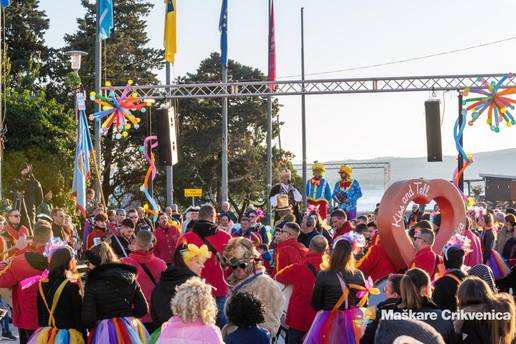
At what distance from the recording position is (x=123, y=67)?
45094 millimetres

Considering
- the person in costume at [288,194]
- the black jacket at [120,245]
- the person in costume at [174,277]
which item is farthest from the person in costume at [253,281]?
the person in costume at [288,194]

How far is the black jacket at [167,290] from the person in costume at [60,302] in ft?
2.27

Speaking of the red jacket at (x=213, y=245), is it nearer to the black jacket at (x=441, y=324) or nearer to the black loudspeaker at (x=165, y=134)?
the black jacket at (x=441, y=324)

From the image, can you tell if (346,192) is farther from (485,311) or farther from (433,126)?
(485,311)

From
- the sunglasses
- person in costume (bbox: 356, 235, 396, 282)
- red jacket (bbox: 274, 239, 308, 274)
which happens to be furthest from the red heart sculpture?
the sunglasses

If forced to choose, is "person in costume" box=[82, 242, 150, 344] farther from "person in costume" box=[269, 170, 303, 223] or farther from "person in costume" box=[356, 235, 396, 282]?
"person in costume" box=[269, 170, 303, 223]

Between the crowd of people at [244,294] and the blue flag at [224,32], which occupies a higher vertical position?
the blue flag at [224,32]

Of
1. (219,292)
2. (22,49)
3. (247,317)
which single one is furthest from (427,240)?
(22,49)

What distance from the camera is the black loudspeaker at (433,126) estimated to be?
22.4 meters

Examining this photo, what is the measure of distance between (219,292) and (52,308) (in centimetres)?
256

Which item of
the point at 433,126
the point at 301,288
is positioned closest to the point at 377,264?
the point at 301,288

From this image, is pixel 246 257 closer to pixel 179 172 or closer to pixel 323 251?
pixel 323 251

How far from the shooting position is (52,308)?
294 inches

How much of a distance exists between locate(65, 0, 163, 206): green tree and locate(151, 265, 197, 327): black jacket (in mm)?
35169
